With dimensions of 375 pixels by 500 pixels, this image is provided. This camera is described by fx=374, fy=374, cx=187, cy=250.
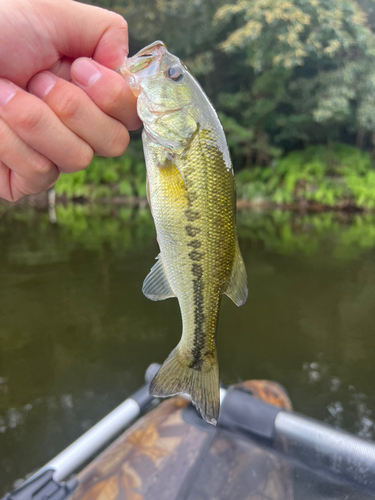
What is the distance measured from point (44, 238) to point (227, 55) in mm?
12638

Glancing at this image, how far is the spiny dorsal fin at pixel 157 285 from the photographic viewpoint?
147cm

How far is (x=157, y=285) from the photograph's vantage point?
1.49 metres

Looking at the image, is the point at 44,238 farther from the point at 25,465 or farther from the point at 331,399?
the point at 331,399

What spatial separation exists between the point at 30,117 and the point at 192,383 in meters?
1.13

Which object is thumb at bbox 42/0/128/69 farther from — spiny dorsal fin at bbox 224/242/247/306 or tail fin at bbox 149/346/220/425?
tail fin at bbox 149/346/220/425

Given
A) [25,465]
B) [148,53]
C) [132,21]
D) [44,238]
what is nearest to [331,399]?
[25,465]

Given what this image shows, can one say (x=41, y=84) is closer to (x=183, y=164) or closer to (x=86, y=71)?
(x=86, y=71)

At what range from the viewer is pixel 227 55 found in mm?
16859

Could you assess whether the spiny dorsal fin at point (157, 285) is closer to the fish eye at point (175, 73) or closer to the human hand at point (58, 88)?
the human hand at point (58, 88)

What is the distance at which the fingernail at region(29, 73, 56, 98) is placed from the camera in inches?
50.6

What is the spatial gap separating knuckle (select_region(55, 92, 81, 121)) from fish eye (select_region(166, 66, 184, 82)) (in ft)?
1.06

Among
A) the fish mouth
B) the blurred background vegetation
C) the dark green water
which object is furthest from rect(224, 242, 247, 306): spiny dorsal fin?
the blurred background vegetation

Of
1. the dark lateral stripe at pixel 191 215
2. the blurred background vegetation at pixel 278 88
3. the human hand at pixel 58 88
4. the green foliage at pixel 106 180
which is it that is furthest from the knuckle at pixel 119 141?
the green foliage at pixel 106 180

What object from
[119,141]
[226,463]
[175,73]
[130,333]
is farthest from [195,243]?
[130,333]
